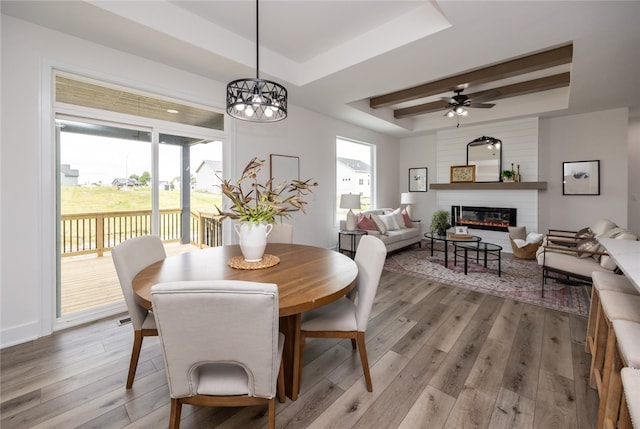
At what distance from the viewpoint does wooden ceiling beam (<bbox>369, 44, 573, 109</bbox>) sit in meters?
3.08

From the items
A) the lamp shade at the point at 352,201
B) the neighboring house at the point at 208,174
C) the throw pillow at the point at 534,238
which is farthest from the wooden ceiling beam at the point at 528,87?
the neighboring house at the point at 208,174

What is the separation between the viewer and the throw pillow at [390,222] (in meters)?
5.46

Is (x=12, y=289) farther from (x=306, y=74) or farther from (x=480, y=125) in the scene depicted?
(x=480, y=125)

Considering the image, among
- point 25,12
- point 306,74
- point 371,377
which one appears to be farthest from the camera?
point 306,74

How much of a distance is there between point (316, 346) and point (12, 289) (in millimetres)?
2521

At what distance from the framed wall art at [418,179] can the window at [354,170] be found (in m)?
1.32

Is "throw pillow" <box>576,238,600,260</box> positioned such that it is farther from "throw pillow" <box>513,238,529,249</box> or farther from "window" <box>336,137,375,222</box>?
"window" <box>336,137,375,222</box>

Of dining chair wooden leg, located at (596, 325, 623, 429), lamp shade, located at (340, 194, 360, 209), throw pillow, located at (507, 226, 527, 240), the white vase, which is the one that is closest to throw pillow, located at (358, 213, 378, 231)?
lamp shade, located at (340, 194, 360, 209)

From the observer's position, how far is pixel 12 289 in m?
2.28

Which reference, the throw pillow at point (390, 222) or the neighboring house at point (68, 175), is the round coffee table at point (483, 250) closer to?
the throw pillow at point (390, 222)

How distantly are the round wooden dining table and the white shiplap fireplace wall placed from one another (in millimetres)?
5140

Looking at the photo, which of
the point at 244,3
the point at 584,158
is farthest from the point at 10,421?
the point at 584,158

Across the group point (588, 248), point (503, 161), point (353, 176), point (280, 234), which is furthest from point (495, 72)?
point (280, 234)

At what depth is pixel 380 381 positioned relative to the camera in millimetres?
1835
